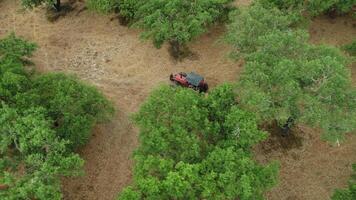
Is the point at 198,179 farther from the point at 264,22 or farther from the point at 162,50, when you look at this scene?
the point at 162,50

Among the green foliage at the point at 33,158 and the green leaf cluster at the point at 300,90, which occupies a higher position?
the green leaf cluster at the point at 300,90

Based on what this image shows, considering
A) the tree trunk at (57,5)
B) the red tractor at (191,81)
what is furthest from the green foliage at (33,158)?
the tree trunk at (57,5)

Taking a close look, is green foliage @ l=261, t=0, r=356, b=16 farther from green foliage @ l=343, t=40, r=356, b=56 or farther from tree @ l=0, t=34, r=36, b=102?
tree @ l=0, t=34, r=36, b=102

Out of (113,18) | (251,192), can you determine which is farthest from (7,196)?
(113,18)

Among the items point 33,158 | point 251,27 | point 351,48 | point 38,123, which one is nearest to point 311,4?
point 351,48

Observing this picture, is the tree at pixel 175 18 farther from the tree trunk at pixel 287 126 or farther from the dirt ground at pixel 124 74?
the tree trunk at pixel 287 126

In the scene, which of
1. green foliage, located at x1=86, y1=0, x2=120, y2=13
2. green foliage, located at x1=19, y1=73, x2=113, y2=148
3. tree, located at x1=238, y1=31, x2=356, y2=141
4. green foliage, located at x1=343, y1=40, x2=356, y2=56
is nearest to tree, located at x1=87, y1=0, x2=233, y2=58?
green foliage, located at x1=86, y1=0, x2=120, y2=13
